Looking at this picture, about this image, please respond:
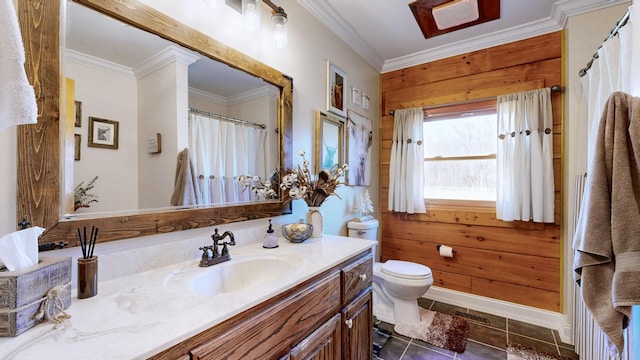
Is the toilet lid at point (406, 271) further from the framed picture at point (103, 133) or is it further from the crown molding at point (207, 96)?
the framed picture at point (103, 133)

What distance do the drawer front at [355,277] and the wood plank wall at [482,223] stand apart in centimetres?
139

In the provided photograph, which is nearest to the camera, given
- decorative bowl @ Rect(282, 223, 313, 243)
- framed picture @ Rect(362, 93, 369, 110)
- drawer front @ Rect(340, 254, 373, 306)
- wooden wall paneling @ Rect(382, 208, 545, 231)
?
drawer front @ Rect(340, 254, 373, 306)

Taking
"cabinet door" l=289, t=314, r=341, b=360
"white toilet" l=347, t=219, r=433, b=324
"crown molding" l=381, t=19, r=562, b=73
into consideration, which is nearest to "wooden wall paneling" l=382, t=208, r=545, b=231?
"white toilet" l=347, t=219, r=433, b=324

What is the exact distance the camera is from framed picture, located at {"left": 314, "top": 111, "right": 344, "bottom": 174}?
200cm

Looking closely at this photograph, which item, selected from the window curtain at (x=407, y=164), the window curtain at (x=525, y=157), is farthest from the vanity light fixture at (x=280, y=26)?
the window curtain at (x=525, y=157)

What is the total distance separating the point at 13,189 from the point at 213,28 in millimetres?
1017

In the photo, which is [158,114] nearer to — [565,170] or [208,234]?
[208,234]

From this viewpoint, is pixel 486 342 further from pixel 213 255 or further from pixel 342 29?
pixel 342 29

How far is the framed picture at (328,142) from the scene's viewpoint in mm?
1995

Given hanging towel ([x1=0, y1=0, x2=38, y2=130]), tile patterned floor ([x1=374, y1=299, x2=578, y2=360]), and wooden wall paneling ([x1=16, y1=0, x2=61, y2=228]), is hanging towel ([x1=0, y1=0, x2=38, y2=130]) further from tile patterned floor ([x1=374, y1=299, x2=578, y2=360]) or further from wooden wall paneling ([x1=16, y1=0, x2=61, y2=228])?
tile patterned floor ([x1=374, y1=299, x2=578, y2=360])

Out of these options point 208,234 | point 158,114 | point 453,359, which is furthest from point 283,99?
point 453,359

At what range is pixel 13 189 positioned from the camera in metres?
0.78

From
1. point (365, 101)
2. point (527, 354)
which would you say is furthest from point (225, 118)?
point (527, 354)

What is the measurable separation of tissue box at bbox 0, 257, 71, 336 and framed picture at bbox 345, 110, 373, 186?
1916 mm
